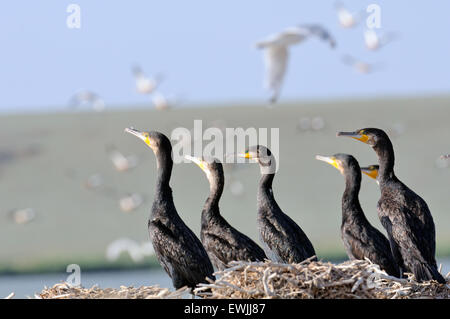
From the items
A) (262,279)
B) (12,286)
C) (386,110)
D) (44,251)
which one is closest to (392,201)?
(262,279)

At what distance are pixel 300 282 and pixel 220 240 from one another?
Result: 2.27m

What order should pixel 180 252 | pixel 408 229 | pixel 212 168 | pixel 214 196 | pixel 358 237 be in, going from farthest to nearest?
pixel 212 168, pixel 358 237, pixel 214 196, pixel 408 229, pixel 180 252

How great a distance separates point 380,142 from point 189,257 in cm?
218

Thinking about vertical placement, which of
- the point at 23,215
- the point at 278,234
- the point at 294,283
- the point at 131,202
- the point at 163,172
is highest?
the point at 163,172

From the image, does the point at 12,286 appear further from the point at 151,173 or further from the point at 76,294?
the point at 76,294

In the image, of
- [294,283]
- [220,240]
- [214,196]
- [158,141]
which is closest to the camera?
[294,283]

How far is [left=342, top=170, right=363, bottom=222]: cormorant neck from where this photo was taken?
8.62m

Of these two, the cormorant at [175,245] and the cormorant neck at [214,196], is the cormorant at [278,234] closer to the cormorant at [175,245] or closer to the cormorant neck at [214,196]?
the cormorant neck at [214,196]

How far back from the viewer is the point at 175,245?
25.0 feet

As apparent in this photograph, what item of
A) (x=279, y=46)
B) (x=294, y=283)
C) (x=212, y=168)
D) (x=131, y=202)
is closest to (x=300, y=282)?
(x=294, y=283)

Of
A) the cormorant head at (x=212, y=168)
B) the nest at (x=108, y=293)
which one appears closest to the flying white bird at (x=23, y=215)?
the cormorant head at (x=212, y=168)

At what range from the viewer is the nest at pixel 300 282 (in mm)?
5812

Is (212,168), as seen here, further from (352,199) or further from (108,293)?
(108,293)
